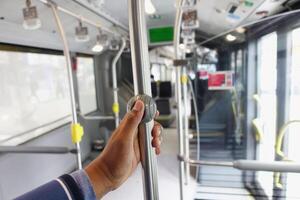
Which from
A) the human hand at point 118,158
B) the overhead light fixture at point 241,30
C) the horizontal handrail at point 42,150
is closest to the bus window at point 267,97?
the overhead light fixture at point 241,30

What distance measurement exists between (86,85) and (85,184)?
318cm

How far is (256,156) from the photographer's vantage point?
8.13 ft

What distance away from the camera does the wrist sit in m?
0.53

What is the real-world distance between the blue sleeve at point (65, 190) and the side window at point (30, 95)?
1857mm

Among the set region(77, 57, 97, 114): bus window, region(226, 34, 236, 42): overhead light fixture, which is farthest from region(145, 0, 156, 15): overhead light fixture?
region(77, 57, 97, 114): bus window

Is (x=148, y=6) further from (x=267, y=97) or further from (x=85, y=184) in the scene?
(x=267, y=97)

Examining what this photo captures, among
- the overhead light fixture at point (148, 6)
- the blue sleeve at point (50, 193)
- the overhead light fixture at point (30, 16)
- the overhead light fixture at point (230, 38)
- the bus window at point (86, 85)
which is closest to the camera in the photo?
the blue sleeve at point (50, 193)

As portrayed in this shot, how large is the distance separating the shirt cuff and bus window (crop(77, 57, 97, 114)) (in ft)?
9.86

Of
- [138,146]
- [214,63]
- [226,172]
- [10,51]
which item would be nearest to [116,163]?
[138,146]

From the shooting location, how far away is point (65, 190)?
0.46m

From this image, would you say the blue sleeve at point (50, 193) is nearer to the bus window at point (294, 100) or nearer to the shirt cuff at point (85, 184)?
the shirt cuff at point (85, 184)

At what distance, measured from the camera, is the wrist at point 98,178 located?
0.53 m

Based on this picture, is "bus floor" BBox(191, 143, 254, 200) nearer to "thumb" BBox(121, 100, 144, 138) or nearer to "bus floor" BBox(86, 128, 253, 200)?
"bus floor" BBox(86, 128, 253, 200)

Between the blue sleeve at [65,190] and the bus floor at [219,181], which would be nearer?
the blue sleeve at [65,190]
